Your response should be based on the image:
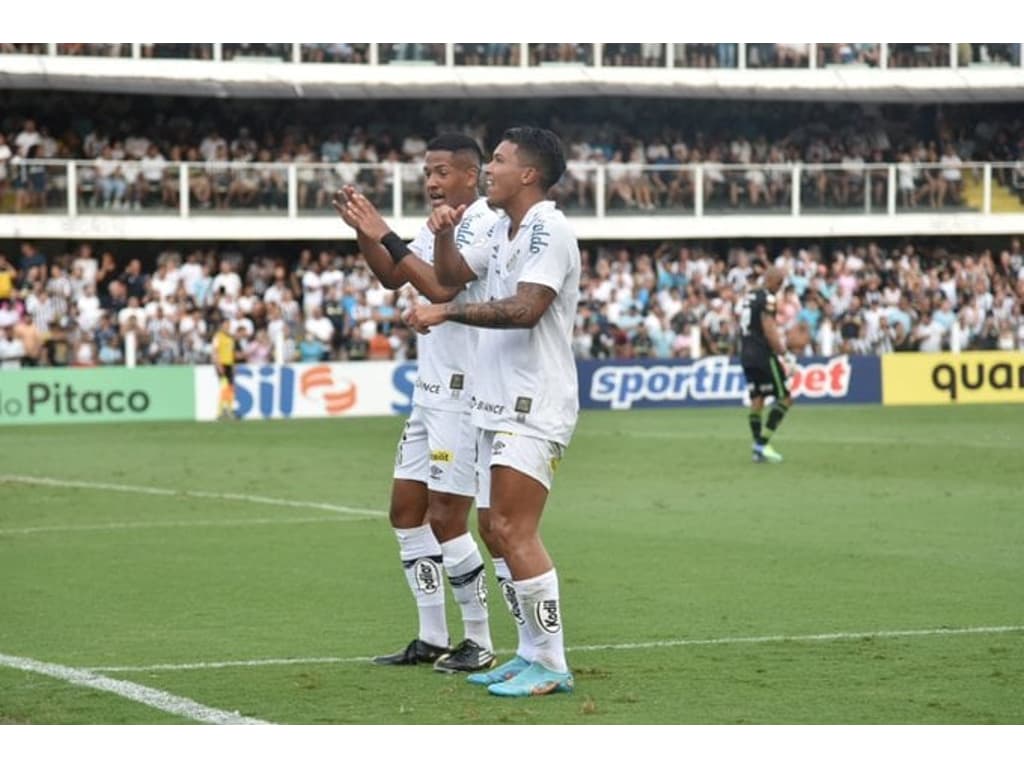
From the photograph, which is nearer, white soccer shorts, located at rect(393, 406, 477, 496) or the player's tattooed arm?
the player's tattooed arm

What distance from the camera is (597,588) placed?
1298 centimetres

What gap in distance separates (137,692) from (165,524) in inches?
353

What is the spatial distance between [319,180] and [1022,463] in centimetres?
2197

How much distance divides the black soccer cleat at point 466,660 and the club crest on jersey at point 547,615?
919 millimetres

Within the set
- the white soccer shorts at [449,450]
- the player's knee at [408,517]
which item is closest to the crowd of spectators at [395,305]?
the player's knee at [408,517]

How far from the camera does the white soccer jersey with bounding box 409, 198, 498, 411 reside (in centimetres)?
973

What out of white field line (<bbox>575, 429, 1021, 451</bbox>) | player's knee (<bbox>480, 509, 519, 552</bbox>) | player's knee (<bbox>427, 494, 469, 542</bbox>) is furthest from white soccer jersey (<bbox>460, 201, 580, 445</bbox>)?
white field line (<bbox>575, 429, 1021, 451</bbox>)

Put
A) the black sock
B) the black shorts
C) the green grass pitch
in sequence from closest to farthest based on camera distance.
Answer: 1. the green grass pitch
2. the black sock
3. the black shorts

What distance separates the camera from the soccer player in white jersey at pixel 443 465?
9.62 meters

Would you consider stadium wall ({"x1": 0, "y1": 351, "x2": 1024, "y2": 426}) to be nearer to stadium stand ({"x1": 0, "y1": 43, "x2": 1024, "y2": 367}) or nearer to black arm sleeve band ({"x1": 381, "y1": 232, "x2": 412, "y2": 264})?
stadium stand ({"x1": 0, "y1": 43, "x2": 1024, "y2": 367})

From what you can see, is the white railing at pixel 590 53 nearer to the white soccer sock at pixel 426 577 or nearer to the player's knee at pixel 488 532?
the white soccer sock at pixel 426 577

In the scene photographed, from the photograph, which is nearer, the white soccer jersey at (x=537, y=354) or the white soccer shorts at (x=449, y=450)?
the white soccer jersey at (x=537, y=354)

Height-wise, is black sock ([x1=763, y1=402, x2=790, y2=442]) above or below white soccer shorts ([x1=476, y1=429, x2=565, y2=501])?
below

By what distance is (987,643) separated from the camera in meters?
10.3
